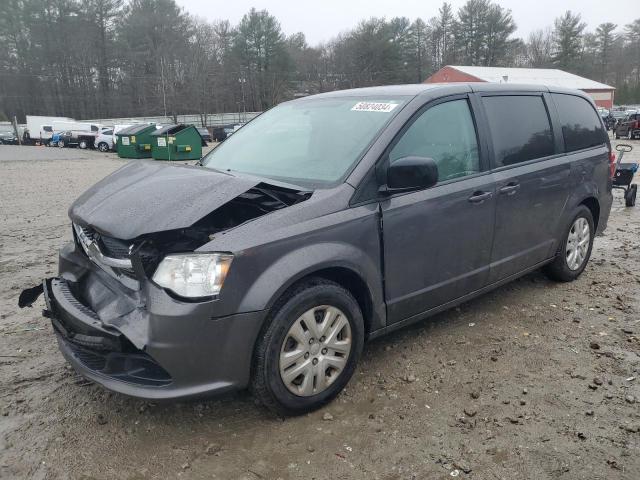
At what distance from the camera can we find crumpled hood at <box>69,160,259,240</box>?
2.73 metres

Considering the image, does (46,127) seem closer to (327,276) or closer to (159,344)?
(327,276)

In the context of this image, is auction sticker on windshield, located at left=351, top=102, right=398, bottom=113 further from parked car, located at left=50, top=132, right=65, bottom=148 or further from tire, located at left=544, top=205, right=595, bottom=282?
parked car, located at left=50, top=132, right=65, bottom=148

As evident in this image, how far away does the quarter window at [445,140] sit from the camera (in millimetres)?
3445

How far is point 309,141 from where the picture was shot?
366cm

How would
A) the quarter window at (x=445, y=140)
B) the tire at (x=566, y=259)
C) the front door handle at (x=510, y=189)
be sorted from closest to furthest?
the quarter window at (x=445, y=140) < the front door handle at (x=510, y=189) < the tire at (x=566, y=259)

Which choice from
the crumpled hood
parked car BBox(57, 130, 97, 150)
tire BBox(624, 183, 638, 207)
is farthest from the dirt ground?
parked car BBox(57, 130, 97, 150)

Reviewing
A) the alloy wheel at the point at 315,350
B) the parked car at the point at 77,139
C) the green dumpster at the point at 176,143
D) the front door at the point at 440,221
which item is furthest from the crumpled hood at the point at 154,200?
the parked car at the point at 77,139

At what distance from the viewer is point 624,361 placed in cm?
362

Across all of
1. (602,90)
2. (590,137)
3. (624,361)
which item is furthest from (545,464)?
(602,90)

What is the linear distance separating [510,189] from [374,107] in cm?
125

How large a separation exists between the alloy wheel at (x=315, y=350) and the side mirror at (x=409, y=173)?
831mm

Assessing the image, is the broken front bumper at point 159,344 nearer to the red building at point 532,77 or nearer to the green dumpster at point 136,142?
the green dumpster at point 136,142

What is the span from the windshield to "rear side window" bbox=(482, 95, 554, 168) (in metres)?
0.90

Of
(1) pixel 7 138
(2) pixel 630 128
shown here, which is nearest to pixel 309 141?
(2) pixel 630 128
